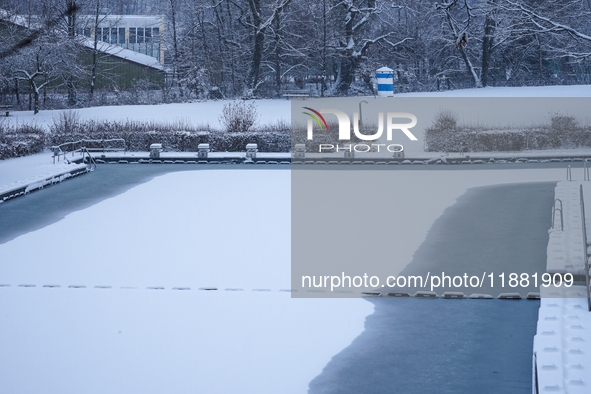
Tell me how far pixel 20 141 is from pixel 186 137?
6.15m

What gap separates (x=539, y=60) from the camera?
139 ft

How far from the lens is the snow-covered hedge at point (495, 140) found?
2436 centimetres

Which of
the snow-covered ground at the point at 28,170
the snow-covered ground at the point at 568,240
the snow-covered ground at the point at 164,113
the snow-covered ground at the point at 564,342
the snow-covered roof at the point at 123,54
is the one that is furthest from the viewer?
the snow-covered roof at the point at 123,54

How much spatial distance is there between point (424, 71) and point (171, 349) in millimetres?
44558

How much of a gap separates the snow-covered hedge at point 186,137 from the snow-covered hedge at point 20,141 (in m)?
0.71

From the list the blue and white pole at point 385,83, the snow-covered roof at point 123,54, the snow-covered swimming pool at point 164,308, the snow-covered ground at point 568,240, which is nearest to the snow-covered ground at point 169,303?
the snow-covered swimming pool at point 164,308

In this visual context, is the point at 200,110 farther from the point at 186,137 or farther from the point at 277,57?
the point at 186,137

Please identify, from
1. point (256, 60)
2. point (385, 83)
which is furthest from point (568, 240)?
point (256, 60)

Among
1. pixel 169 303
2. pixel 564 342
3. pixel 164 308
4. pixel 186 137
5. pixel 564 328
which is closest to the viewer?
pixel 564 342

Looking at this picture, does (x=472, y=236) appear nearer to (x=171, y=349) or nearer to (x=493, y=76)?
(x=171, y=349)

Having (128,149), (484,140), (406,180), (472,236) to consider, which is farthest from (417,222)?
(128,149)

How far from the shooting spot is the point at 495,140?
24594mm

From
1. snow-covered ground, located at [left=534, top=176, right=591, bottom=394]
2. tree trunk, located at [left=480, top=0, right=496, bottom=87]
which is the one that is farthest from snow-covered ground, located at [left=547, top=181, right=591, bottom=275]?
tree trunk, located at [left=480, top=0, right=496, bottom=87]

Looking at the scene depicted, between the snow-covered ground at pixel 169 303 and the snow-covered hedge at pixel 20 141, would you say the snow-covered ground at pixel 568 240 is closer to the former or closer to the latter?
the snow-covered ground at pixel 169 303
